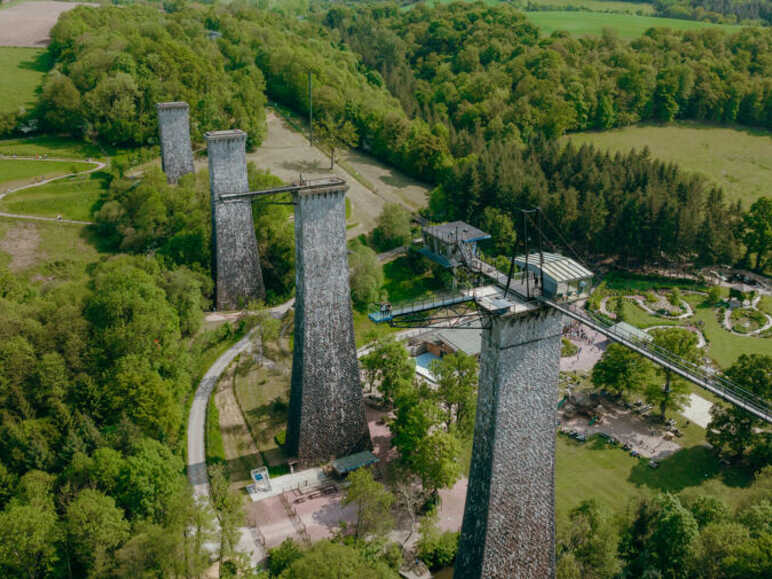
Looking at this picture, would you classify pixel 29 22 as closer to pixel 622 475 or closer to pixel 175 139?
pixel 175 139

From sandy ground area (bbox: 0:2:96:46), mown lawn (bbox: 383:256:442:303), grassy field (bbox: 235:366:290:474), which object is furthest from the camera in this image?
sandy ground area (bbox: 0:2:96:46)

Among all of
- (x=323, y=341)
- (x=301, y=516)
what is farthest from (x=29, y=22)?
(x=301, y=516)

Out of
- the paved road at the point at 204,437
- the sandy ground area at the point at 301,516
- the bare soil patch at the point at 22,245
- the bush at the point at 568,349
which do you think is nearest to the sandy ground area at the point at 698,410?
the bush at the point at 568,349

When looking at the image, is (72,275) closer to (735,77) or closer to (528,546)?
(528,546)

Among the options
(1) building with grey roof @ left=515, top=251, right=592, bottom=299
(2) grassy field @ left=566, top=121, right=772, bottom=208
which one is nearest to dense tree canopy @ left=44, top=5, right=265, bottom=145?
(2) grassy field @ left=566, top=121, right=772, bottom=208

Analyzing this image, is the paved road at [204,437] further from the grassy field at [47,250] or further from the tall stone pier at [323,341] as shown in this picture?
the grassy field at [47,250]

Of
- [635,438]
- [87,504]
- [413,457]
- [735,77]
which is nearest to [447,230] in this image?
[635,438]

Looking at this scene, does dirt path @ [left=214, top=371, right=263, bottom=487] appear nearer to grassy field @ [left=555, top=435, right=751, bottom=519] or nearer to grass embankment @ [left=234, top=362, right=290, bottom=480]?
grass embankment @ [left=234, top=362, right=290, bottom=480]
